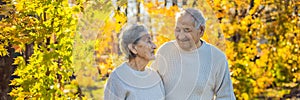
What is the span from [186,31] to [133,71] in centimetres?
36

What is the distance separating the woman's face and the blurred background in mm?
195

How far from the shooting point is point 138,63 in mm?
3156

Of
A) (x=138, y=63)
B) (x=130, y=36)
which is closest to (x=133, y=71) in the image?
(x=138, y=63)

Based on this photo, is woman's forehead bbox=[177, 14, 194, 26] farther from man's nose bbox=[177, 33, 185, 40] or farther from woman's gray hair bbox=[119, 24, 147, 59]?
woman's gray hair bbox=[119, 24, 147, 59]

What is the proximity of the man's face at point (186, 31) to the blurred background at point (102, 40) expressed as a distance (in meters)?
0.08

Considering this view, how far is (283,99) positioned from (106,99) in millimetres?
6959

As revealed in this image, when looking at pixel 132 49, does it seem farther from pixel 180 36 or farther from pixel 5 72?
pixel 5 72

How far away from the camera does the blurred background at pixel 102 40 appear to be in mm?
3576

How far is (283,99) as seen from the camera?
9.74 meters

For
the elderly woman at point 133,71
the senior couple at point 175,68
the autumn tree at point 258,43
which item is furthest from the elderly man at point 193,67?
the autumn tree at point 258,43

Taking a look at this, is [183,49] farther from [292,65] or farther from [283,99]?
[283,99]

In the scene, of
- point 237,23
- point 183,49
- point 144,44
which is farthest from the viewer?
point 237,23

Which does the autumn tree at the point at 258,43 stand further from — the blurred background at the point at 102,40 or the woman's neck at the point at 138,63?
the woman's neck at the point at 138,63

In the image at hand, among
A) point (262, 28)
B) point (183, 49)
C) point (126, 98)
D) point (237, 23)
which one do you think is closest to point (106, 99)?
point (126, 98)
